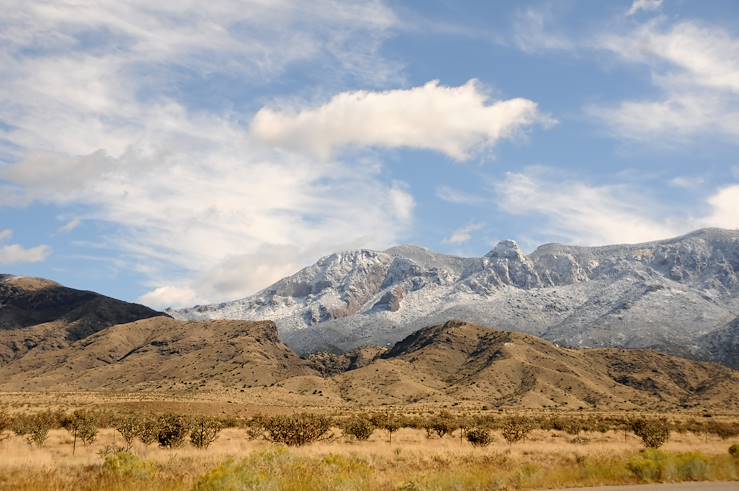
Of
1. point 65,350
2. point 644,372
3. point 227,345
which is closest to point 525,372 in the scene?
point 644,372

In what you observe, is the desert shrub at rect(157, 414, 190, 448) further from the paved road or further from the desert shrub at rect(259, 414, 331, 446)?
the paved road

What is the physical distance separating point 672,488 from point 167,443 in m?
29.0

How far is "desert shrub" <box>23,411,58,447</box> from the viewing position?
38.3 m

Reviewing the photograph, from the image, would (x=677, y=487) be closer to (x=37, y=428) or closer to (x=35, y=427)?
(x=37, y=428)

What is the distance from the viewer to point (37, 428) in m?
42.5

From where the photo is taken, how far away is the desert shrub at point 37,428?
126ft

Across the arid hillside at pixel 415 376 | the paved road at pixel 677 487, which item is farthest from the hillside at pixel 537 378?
the paved road at pixel 677 487

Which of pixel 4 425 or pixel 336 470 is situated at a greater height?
pixel 336 470

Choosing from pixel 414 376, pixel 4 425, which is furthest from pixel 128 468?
pixel 414 376

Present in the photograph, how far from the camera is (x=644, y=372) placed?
18112 cm

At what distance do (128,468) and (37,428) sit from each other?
27.0 meters

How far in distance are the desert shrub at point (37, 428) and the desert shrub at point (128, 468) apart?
18939mm

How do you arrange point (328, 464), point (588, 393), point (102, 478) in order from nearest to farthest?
point (102, 478) → point (328, 464) → point (588, 393)

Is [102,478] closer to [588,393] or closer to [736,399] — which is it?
[588,393]
